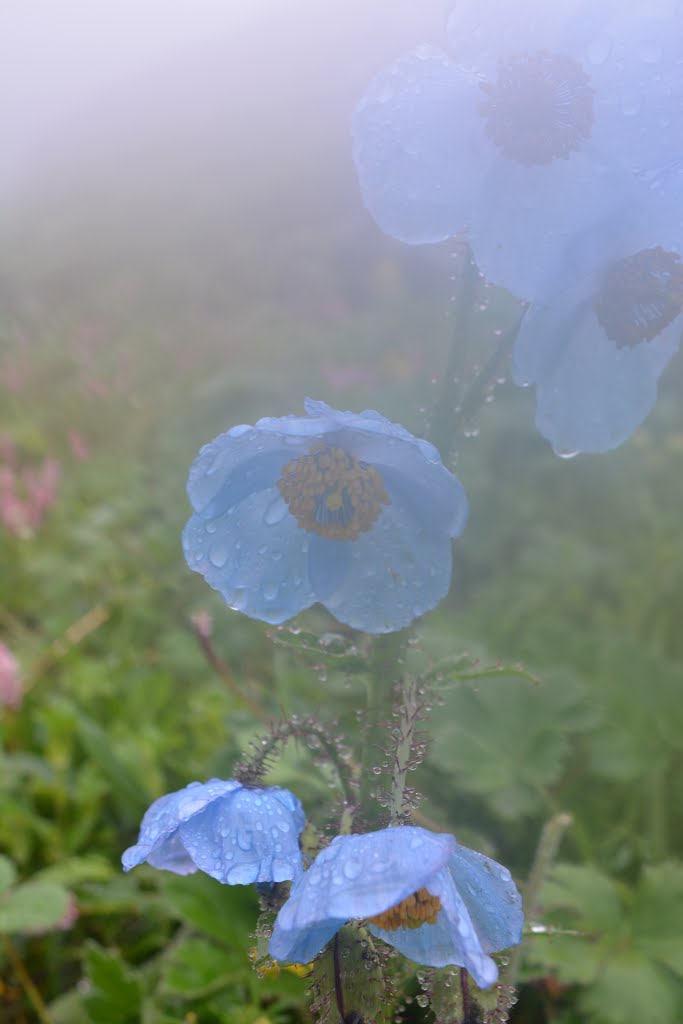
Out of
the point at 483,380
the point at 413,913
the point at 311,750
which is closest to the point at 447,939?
the point at 413,913

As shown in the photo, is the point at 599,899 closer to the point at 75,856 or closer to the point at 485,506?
the point at 75,856

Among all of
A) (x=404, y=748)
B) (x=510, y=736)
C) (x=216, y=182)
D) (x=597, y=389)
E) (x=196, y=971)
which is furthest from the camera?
(x=216, y=182)

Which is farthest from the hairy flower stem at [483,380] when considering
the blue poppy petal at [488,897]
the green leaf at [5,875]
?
the green leaf at [5,875]

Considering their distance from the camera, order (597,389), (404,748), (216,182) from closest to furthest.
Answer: (404,748)
(597,389)
(216,182)

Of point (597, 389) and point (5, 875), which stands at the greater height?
point (597, 389)

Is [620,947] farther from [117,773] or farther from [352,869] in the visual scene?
[117,773]

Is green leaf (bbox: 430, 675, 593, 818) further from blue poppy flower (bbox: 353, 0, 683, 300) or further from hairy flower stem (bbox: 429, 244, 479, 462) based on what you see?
blue poppy flower (bbox: 353, 0, 683, 300)

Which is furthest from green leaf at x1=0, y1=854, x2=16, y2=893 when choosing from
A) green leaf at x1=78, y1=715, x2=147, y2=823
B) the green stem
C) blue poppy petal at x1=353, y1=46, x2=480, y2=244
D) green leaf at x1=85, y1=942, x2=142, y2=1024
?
blue poppy petal at x1=353, y1=46, x2=480, y2=244
